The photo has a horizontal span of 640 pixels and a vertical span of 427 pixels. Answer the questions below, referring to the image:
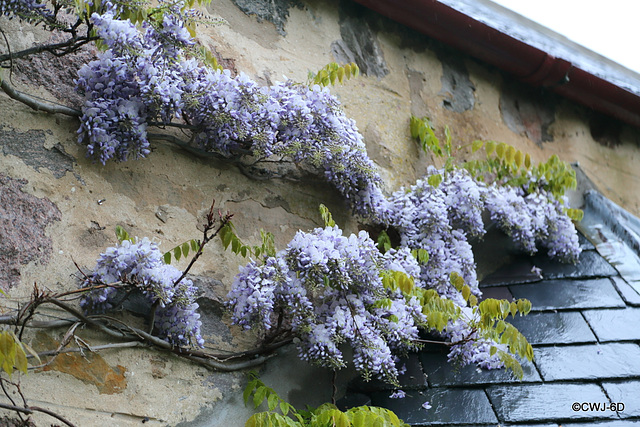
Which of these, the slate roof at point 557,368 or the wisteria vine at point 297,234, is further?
the slate roof at point 557,368

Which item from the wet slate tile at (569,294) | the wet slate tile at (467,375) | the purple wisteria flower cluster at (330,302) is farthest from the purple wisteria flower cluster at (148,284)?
the wet slate tile at (569,294)

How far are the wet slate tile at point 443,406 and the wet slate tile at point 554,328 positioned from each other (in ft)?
1.62

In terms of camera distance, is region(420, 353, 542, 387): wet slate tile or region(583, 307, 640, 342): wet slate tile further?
region(583, 307, 640, 342): wet slate tile

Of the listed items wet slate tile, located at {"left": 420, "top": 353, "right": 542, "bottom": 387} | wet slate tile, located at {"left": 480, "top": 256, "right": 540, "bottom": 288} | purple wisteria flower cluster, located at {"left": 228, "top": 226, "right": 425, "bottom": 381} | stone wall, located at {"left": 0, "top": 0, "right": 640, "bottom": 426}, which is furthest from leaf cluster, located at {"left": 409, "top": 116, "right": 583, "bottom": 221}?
wet slate tile, located at {"left": 420, "top": 353, "right": 542, "bottom": 387}

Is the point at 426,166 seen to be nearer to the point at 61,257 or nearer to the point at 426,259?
the point at 426,259

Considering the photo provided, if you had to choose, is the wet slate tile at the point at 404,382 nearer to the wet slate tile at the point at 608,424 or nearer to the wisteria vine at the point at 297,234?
the wisteria vine at the point at 297,234

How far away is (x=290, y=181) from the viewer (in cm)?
312

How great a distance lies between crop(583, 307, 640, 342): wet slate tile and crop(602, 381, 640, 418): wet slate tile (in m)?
0.29

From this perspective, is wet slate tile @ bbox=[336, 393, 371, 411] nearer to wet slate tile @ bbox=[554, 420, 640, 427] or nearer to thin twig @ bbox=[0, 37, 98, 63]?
wet slate tile @ bbox=[554, 420, 640, 427]

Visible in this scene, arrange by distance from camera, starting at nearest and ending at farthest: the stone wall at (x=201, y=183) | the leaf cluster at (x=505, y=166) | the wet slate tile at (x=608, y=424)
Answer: the stone wall at (x=201, y=183)
the wet slate tile at (x=608, y=424)
the leaf cluster at (x=505, y=166)

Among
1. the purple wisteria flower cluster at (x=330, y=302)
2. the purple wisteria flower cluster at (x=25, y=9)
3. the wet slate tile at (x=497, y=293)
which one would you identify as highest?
the purple wisteria flower cluster at (x=25, y=9)

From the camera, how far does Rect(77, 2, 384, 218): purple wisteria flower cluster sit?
2529 mm

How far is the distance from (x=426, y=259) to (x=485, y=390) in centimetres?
65

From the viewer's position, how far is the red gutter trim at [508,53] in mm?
3729
